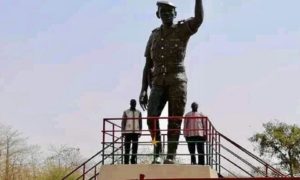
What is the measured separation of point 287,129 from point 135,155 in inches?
987

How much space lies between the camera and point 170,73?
11.4m

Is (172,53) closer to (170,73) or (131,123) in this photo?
(170,73)

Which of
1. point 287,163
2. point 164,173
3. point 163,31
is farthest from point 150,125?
point 287,163

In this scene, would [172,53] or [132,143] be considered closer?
[132,143]

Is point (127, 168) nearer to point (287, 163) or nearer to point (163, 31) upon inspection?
point (163, 31)

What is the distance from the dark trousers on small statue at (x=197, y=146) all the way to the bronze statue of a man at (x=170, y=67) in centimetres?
31

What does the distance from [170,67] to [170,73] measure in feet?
0.40

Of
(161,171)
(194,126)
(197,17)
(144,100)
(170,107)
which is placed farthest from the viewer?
(144,100)

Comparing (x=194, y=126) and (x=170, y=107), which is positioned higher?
(x=170, y=107)

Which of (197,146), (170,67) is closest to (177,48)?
(170,67)

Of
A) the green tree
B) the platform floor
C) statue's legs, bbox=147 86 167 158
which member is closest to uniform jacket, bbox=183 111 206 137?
statue's legs, bbox=147 86 167 158

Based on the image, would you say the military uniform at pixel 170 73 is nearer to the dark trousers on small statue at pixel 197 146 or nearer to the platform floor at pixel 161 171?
the dark trousers on small statue at pixel 197 146

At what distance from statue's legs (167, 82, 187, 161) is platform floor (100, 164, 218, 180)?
75 cm

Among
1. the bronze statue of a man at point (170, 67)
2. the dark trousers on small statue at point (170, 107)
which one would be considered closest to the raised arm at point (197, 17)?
the bronze statue of a man at point (170, 67)
